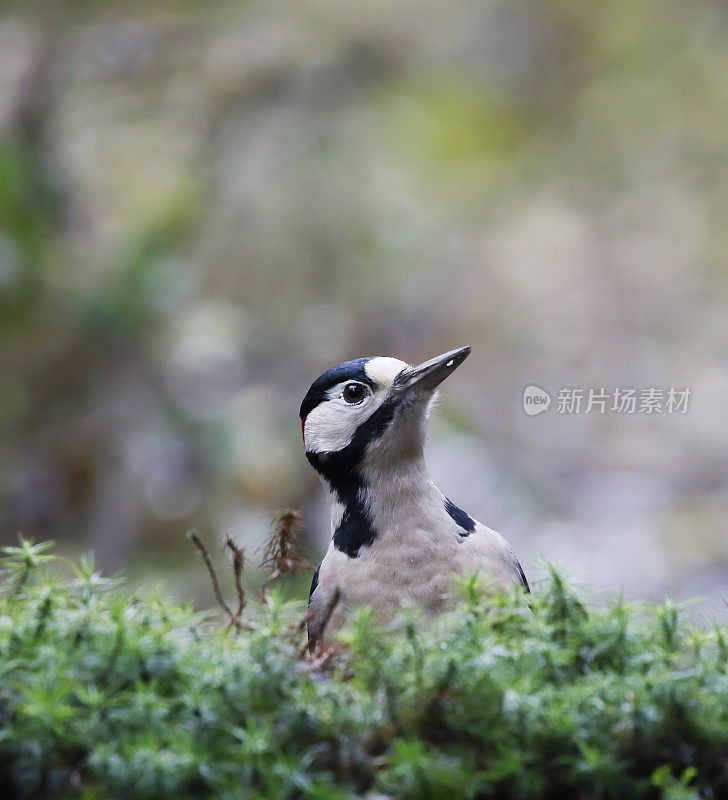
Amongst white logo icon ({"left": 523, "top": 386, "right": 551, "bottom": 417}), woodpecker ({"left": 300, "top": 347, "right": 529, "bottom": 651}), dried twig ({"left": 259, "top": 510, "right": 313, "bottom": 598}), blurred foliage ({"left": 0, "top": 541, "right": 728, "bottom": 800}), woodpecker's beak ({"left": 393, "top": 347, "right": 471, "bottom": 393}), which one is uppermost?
white logo icon ({"left": 523, "top": 386, "right": 551, "bottom": 417})

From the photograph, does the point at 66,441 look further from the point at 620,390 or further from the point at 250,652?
the point at 250,652

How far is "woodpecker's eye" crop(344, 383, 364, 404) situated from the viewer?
6.15ft

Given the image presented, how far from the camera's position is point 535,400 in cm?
372

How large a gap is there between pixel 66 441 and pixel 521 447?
72.9 inches

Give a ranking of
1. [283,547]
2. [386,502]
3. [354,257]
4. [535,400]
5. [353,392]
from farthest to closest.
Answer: [354,257]
[535,400]
[353,392]
[386,502]
[283,547]

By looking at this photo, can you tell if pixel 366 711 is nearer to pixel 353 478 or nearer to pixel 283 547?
pixel 283 547

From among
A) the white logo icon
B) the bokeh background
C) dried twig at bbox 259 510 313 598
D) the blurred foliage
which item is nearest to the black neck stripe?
dried twig at bbox 259 510 313 598

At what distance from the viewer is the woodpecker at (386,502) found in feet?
5.25

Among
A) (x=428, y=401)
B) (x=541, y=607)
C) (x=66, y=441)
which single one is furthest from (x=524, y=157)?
(x=541, y=607)

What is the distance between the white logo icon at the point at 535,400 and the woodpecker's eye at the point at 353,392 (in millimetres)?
1941

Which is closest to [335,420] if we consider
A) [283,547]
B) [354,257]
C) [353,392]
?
[353,392]

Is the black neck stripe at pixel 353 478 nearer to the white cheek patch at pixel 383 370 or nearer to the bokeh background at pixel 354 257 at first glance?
the white cheek patch at pixel 383 370

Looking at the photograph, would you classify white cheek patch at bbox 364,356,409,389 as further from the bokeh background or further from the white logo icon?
the white logo icon

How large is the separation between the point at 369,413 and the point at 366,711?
3.38ft
